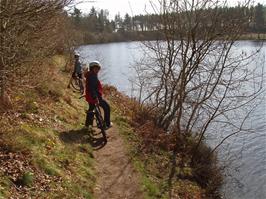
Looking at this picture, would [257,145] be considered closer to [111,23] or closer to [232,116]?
[232,116]

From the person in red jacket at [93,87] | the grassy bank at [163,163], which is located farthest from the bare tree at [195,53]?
the person in red jacket at [93,87]

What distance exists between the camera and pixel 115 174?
413 inches

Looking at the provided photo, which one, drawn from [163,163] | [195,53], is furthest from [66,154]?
[195,53]

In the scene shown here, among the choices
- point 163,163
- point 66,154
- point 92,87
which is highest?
point 92,87

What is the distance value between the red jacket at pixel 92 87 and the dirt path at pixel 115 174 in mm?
1395

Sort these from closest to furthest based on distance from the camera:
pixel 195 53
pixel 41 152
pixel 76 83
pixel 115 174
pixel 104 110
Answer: pixel 41 152, pixel 115 174, pixel 104 110, pixel 195 53, pixel 76 83

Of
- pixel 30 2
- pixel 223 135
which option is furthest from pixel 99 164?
pixel 223 135

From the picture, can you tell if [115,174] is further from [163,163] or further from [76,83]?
[76,83]

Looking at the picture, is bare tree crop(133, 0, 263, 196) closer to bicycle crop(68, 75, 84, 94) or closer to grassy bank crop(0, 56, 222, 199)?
grassy bank crop(0, 56, 222, 199)

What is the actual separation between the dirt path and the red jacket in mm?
1395

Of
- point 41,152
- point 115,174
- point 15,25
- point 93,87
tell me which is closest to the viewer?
point 41,152

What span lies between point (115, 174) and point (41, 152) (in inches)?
75.3

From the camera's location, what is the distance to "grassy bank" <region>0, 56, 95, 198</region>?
8.27 metres

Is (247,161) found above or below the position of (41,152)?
below
